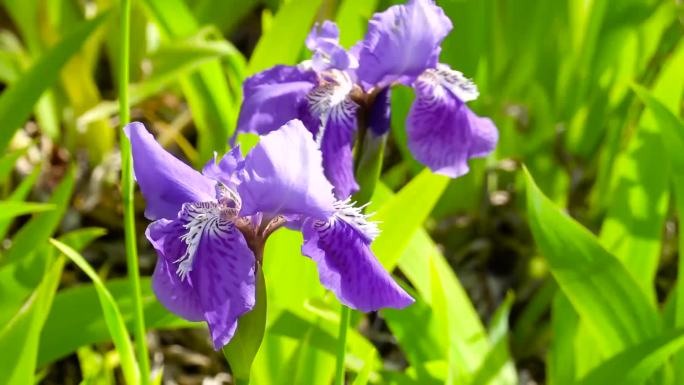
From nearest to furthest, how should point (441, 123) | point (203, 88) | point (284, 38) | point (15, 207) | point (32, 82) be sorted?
point (441, 123)
point (15, 207)
point (284, 38)
point (32, 82)
point (203, 88)

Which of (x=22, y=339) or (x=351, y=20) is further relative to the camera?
(x=351, y=20)

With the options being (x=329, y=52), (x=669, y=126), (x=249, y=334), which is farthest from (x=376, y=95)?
(x=669, y=126)

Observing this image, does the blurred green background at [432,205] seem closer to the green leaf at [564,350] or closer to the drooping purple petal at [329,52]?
the green leaf at [564,350]

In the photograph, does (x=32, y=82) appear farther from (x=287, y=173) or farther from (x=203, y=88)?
(x=287, y=173)

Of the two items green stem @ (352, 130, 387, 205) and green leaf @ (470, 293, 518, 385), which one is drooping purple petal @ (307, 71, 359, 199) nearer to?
green stem @ (352, 130, 387, 205)

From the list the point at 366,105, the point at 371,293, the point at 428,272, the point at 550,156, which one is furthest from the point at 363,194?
the point at 550,156

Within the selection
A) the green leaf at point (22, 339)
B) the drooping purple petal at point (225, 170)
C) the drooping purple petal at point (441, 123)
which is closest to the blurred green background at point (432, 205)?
the green leaf at point (22, 339)

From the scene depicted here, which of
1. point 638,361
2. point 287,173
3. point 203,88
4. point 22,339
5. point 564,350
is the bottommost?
point 564,350
